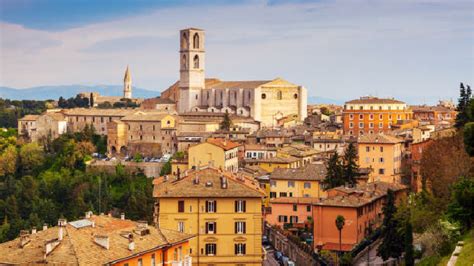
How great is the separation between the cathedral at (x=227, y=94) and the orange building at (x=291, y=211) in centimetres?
3989

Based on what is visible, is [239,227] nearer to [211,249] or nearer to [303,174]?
[211,249]

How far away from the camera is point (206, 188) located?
98.5ft

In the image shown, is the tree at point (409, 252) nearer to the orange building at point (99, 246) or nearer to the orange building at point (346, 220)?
the orange building at point (99, 246)

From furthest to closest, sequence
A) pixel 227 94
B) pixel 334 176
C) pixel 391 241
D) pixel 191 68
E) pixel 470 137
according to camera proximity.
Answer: pixel 191 68
pixel 227 94
pixel 334 176
pixel 391 241
pixel 470 137

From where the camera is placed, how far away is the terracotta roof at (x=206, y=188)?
97.3 feet

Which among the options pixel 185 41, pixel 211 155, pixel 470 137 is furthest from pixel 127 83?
pixel 470 137

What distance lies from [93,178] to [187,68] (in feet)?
91.3

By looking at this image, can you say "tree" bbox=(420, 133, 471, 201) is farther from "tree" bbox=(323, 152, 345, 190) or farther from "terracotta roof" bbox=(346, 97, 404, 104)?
"terracotta roof" bbox=(346, 97, 404, 104)

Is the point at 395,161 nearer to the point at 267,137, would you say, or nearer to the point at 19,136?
the point at 267,137

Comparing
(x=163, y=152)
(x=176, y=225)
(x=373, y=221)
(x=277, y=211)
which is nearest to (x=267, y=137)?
(x=163, y=152)

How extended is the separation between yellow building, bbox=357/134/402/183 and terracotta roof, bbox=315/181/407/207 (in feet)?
22.1

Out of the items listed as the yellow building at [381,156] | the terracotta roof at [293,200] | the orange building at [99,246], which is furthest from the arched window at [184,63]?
the orange building at [99,246]

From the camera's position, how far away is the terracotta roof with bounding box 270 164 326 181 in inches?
1721

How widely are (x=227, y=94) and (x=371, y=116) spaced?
22.1m
